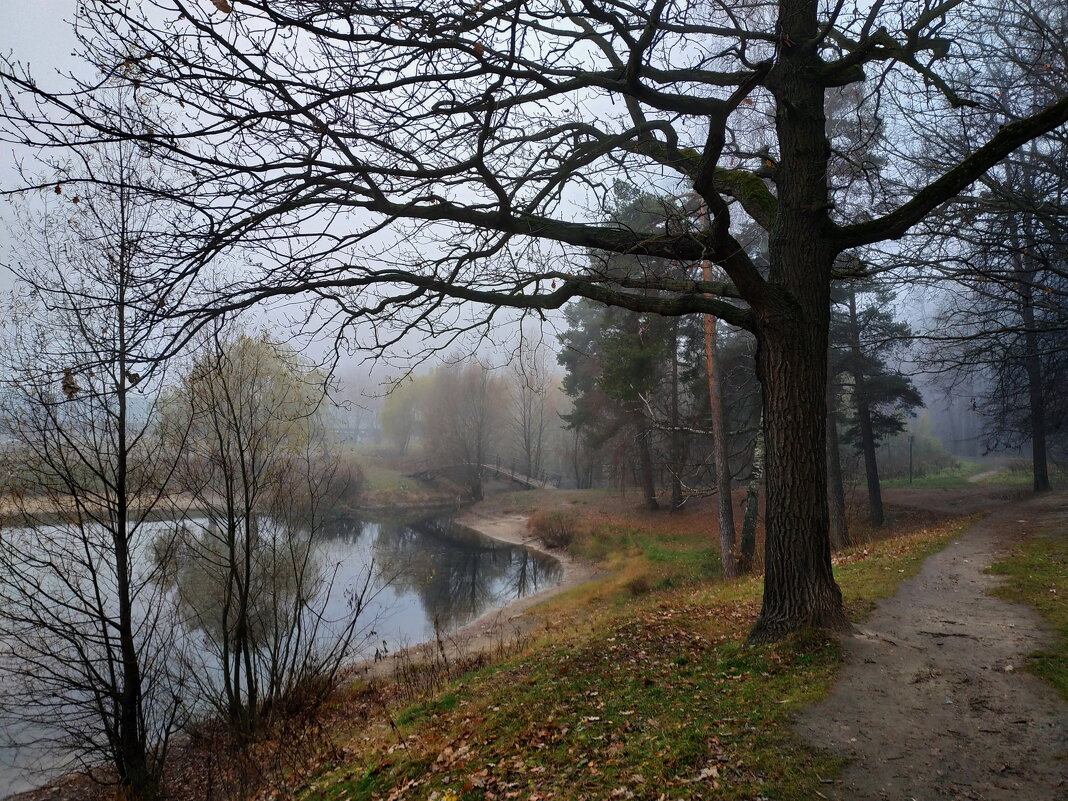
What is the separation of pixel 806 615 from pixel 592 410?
21918mm

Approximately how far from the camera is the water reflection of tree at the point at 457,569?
1994 cm

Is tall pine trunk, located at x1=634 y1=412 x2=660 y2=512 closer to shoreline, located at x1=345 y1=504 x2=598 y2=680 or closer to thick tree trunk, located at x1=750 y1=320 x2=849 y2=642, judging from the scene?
shoreline, located at x1=345 y1=504 x2=598 y2=680

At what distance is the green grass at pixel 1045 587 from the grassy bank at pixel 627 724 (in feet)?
4.67

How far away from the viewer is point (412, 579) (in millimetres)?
21828

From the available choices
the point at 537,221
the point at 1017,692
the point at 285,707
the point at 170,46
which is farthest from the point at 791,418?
the point at 285,707

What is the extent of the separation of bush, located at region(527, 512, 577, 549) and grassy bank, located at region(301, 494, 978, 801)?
19.0 meters

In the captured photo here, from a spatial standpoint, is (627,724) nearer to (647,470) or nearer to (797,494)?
(797,494)

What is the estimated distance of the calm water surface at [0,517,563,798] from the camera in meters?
12.4

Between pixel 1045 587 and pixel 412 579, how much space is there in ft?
59.1

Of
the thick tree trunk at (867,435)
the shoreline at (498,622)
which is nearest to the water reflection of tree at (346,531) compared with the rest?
the shoreline at (498,622)

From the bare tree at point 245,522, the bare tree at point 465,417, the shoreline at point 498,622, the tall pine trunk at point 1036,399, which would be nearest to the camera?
the bare tree at point 245,522

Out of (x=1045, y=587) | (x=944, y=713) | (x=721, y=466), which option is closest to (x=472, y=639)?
(x=721, y=466)

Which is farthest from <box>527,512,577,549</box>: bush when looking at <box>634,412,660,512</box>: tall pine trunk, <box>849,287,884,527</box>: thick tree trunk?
<box>849,287,884,527</box>: thick tree trunk

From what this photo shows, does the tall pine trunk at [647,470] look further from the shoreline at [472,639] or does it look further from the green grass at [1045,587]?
the green grass at [1045,587]
